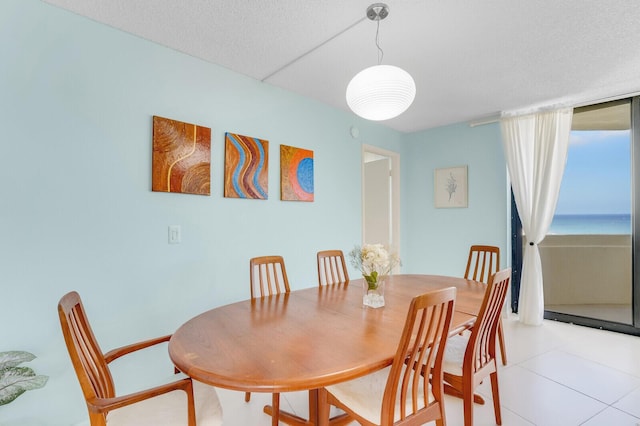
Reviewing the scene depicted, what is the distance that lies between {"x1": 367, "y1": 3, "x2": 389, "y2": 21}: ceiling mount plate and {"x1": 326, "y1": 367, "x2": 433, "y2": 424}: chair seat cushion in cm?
200

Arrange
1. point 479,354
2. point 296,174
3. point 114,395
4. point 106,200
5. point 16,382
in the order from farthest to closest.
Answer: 1. point 296,174
2. point 106,200
3. point 479,354
4. point 16,382
5. point 114,395

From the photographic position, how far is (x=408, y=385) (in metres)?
1.28

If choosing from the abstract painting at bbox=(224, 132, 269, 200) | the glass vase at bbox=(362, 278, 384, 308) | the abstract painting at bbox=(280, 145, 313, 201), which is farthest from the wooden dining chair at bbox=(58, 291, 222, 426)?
the abstract painting at bbox=(280, 145, 313, 201)

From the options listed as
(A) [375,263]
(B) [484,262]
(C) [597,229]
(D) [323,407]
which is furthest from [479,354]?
(C) [597,229]

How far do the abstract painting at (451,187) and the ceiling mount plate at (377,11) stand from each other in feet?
8.95

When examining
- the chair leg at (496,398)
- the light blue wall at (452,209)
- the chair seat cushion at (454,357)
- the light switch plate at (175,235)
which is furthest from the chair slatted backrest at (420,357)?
the light blue wall at (452,209)

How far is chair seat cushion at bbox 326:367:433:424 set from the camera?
123cm

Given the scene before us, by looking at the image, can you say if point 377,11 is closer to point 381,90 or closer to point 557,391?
point 381,90

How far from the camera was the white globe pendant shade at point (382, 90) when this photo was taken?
5.38 ft

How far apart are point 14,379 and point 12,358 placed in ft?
0.35

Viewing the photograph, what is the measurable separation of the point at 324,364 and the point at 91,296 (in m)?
1.66

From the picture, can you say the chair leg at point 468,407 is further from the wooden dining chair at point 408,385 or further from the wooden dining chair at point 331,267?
the wooden dining chair at point 331,267

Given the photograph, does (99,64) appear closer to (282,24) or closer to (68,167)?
(68,167)

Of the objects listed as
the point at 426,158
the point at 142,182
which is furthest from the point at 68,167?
the point at 426,158
